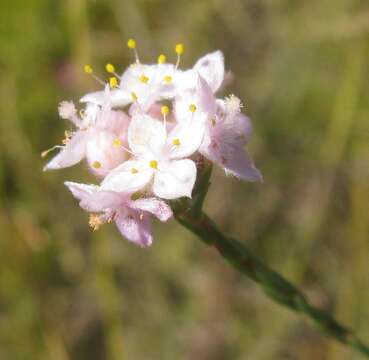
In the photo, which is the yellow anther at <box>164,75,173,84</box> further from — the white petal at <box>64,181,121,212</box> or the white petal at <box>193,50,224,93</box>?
the white petal at <box>64,181,121,212</box>

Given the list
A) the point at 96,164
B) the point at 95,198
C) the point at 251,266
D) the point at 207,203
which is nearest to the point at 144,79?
the point at 96,164

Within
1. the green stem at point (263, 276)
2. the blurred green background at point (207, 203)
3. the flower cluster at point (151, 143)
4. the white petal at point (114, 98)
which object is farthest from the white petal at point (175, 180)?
the blurred green background at point (207, 203)

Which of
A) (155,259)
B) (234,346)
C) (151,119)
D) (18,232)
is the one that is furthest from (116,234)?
(151,119)

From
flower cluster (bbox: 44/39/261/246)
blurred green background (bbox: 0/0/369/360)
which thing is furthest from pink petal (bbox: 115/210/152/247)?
blurred green background (bbox: 0/0/369/360)

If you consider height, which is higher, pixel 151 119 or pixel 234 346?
pixel 151 119

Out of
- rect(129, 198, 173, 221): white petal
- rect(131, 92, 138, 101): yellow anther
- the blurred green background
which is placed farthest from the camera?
the blurred green background

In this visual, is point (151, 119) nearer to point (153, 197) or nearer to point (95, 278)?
point (153, 197)

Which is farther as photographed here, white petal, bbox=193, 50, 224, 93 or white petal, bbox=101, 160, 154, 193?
white petal, bbox=193, 50, 224, 93
